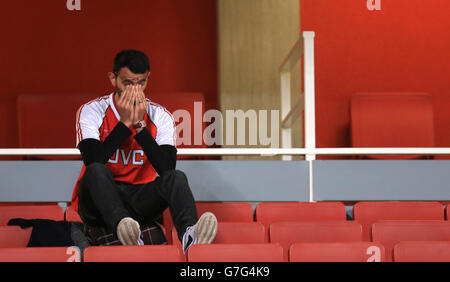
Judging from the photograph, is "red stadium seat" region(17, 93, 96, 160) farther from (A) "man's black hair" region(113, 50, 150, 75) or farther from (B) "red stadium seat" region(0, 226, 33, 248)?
(B) "red stadium seat" region(0, 226, 33, 248)

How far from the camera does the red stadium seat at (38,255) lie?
36.7 inches

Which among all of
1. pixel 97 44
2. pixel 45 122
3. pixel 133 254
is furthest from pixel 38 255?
pixel 97 44

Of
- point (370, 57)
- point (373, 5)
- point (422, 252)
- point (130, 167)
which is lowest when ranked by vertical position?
point (422, 252)

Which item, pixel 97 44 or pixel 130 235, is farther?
pixel 97 44

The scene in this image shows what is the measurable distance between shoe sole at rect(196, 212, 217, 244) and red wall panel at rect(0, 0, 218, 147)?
1213 millimetres

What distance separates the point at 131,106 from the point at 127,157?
0.29 feet

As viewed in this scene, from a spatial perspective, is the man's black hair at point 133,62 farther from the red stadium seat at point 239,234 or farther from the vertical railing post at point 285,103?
the vertical railing post at point 285,103

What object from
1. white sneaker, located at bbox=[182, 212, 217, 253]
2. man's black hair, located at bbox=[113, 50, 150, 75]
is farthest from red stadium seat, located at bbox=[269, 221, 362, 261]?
man's black hair, located at bbox=[113, 50, 150, 75]

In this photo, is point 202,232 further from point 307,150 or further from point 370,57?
point 370,57

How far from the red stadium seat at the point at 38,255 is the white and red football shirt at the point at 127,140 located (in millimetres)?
262

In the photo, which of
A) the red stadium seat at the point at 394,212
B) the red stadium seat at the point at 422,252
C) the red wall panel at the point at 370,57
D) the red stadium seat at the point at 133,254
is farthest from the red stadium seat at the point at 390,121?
the red stadium seat at the point at 133,254

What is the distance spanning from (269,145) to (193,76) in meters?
0.34

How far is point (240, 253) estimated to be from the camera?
37.1 inches
